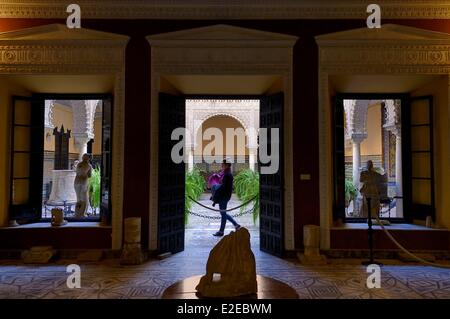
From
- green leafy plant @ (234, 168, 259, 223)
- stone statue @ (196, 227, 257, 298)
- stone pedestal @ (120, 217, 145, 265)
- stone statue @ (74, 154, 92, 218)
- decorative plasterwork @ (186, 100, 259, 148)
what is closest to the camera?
stone statue @ (196, 227, 257, 298)

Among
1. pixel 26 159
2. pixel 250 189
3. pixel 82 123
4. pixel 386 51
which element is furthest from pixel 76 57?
pixel 386 51

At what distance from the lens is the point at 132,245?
14.2ft

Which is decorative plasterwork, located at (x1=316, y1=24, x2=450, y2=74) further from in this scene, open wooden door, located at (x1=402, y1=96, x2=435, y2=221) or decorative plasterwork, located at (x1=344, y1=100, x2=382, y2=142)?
decorative plasterwork, located at (x1=344, y1=100, x2=382, y2=142)

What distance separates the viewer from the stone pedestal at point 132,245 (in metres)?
4.27

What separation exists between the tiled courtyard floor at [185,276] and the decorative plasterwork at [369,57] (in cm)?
82

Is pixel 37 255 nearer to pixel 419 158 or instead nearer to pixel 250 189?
pixel 250 189

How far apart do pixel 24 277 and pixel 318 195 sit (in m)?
4.06

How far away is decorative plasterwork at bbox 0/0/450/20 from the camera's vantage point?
15.2ft

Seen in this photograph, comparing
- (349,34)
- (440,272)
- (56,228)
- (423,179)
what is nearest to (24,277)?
(56,228)

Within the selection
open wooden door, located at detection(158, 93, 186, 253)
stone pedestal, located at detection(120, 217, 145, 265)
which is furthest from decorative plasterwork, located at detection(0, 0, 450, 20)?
stone pedestal, located at detection(120, 217, 145, 265)

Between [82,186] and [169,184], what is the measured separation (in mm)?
1720

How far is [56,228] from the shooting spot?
464cm

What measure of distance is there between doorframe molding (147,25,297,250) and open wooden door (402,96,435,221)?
2.15m
